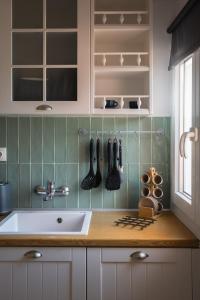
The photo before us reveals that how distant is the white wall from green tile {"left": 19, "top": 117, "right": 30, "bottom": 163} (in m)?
0.89

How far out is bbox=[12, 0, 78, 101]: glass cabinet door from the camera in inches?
76.9

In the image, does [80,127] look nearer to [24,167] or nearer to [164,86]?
[24,167]

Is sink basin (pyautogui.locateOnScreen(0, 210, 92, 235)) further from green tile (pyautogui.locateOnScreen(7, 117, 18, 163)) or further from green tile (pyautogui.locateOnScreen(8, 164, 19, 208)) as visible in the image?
green tile (pyautogui.locateOnScreen(7, 117, 18, 163))

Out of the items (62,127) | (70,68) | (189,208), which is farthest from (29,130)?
(189,208)

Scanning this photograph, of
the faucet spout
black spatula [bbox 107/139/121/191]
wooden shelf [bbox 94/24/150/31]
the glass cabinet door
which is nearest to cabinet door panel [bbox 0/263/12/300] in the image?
the faucet spout

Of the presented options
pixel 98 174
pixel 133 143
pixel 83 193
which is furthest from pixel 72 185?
pixel 133 143

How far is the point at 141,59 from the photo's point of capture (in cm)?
211

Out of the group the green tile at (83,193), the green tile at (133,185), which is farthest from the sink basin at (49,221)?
the green tile at (133,185)

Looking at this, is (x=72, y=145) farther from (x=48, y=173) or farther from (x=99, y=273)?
(x=99, y=273)

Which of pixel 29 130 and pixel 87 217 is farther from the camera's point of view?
pixel 29 130

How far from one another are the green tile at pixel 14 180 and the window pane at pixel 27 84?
0.52 m

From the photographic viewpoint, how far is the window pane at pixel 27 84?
6.43 ft

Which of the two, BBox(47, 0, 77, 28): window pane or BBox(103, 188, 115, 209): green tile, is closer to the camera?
BBox(47, 0, 77, 28): window pane

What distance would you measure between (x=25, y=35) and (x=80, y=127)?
2.24ft
